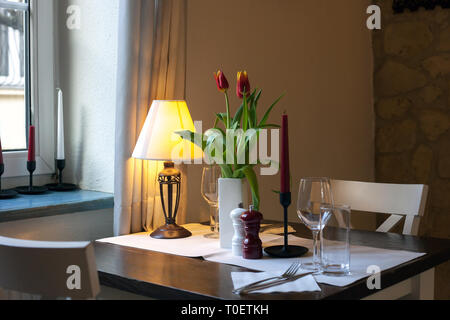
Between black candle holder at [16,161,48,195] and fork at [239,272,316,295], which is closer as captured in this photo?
fork at [239,272,316,295]

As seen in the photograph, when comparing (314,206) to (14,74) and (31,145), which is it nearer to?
(31,145)

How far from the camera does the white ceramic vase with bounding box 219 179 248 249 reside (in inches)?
66.4

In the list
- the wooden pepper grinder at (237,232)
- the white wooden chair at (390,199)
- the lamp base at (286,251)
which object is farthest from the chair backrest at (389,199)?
the wooden pepper grinder at (237,232)

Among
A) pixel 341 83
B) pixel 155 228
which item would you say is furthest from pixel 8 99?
pixel 341 83

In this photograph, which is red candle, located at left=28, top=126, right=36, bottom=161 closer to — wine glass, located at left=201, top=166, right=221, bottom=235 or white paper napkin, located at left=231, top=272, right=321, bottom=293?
wine glass, located at left=201, top=166, right=221, bottom=235

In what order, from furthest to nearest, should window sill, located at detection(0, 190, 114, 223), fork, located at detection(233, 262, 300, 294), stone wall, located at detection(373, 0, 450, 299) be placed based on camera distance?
stone wall, located at detection(373, 0, 450, 299) < window sill, located at detection(0, 190, 114, 223) < fork, located at detection(233, 262, 300, 294)

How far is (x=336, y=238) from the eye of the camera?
1418 mm

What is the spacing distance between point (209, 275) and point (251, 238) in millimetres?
201

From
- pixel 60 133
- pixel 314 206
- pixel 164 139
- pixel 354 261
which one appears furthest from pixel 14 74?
pixel 354 261

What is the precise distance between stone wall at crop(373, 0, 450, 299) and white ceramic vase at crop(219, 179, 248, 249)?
1.77 metres

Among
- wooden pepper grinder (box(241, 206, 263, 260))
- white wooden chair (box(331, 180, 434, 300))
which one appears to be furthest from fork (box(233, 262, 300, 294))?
white wooden chair (box(331, 180, 434, 300))

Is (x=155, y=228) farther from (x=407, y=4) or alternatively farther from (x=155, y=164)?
(x=407, y=4)

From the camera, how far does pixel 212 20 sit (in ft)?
7.69

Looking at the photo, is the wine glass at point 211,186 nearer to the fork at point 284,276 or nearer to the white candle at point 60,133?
the fork at point 284,276
